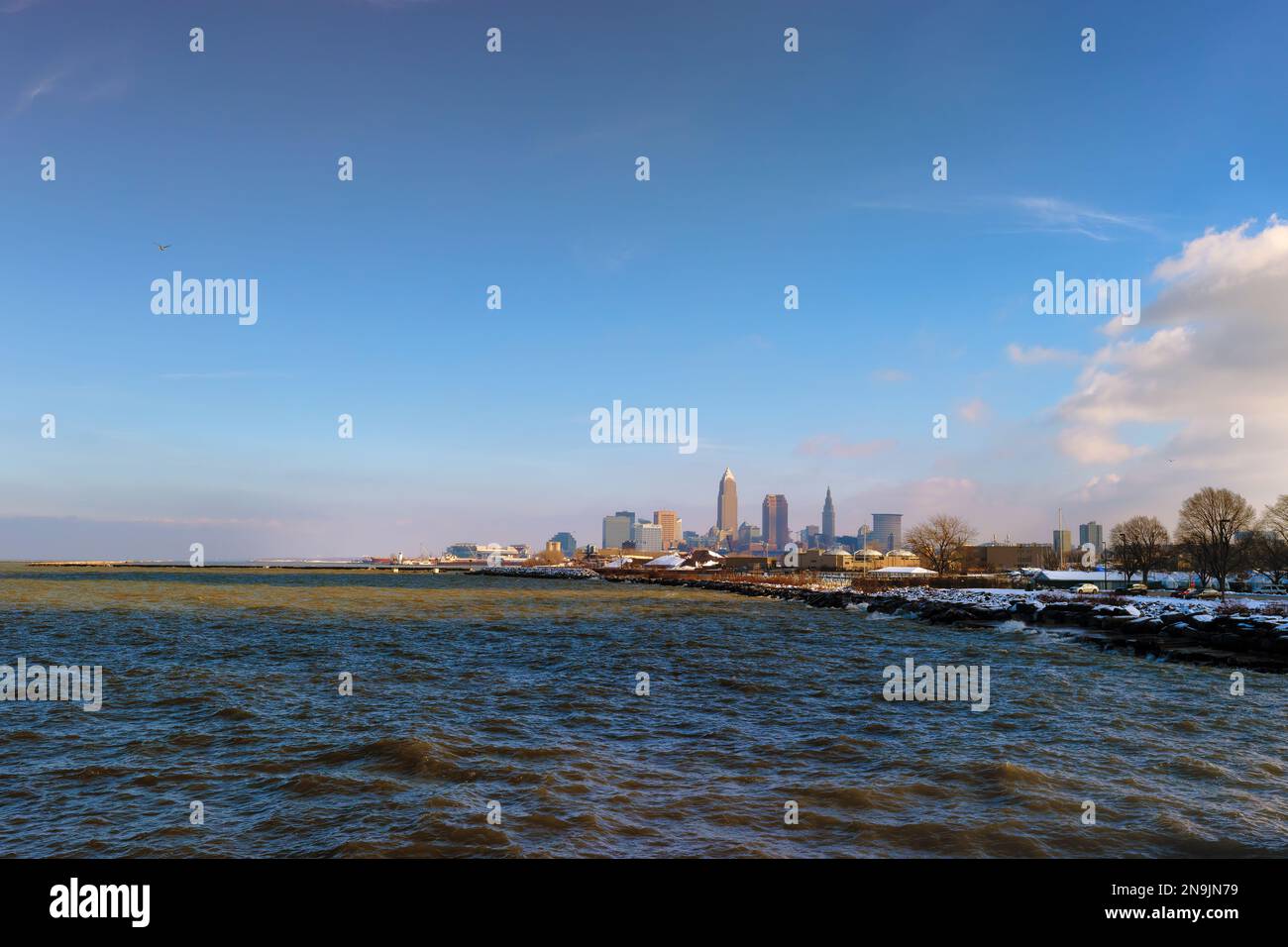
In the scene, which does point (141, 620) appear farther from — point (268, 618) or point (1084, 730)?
point (1084, 730)

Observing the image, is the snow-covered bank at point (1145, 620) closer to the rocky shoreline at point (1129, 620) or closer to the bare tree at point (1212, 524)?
the rocky shoreline at point (1129, 620)

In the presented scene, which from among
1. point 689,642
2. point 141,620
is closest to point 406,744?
point 689,642

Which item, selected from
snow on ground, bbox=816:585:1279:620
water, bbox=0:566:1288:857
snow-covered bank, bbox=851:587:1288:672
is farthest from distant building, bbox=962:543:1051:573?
water, bbox=0:566:1288:857

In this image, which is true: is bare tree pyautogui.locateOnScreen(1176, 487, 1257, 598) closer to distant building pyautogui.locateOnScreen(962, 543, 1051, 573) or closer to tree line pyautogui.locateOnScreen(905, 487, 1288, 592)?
tree line pyautogui.locateOnScreen(905, 487, 1288, 592)

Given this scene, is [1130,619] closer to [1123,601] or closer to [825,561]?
[1123,601]

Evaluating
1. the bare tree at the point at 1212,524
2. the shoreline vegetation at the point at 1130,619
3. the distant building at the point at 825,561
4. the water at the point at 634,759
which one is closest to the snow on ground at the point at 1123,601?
the shoreline vegetation at the point at 1130,619
